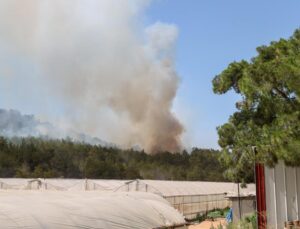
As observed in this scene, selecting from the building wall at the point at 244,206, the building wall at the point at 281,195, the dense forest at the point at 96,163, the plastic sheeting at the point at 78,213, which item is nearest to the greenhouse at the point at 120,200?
the plastic sheeting at the point at 78,213

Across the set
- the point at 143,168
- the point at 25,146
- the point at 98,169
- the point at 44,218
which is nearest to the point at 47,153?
the point at 25,146

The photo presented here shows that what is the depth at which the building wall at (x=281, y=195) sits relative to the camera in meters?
15.5

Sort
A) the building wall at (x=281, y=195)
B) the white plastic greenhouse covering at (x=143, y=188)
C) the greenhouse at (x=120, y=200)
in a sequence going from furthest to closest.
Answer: the white plastic greenhouse covering at (x=143, y=188) < the greenhouse at (x=120, y=200) < the building wall at (x=281, y=195)

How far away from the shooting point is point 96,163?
69.3 metres

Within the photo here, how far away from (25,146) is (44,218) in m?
59.5

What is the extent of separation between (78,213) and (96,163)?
53746mm

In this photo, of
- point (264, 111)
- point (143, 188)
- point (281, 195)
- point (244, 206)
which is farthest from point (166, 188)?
point (264, 111)

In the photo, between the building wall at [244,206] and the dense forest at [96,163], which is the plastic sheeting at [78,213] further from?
the dense forest at [96,163]

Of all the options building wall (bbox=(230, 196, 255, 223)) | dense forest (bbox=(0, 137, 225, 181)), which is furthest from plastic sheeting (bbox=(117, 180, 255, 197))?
dense forest (bbox=(0, 137, 225, 181))

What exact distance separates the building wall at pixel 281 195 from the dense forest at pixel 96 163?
4337cm

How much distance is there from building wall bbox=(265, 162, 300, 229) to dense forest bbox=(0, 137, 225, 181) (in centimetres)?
4337

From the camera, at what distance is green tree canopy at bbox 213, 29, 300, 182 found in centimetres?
1291

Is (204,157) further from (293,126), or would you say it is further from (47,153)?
(293,126)

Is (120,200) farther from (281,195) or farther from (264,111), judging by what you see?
(264,111)
